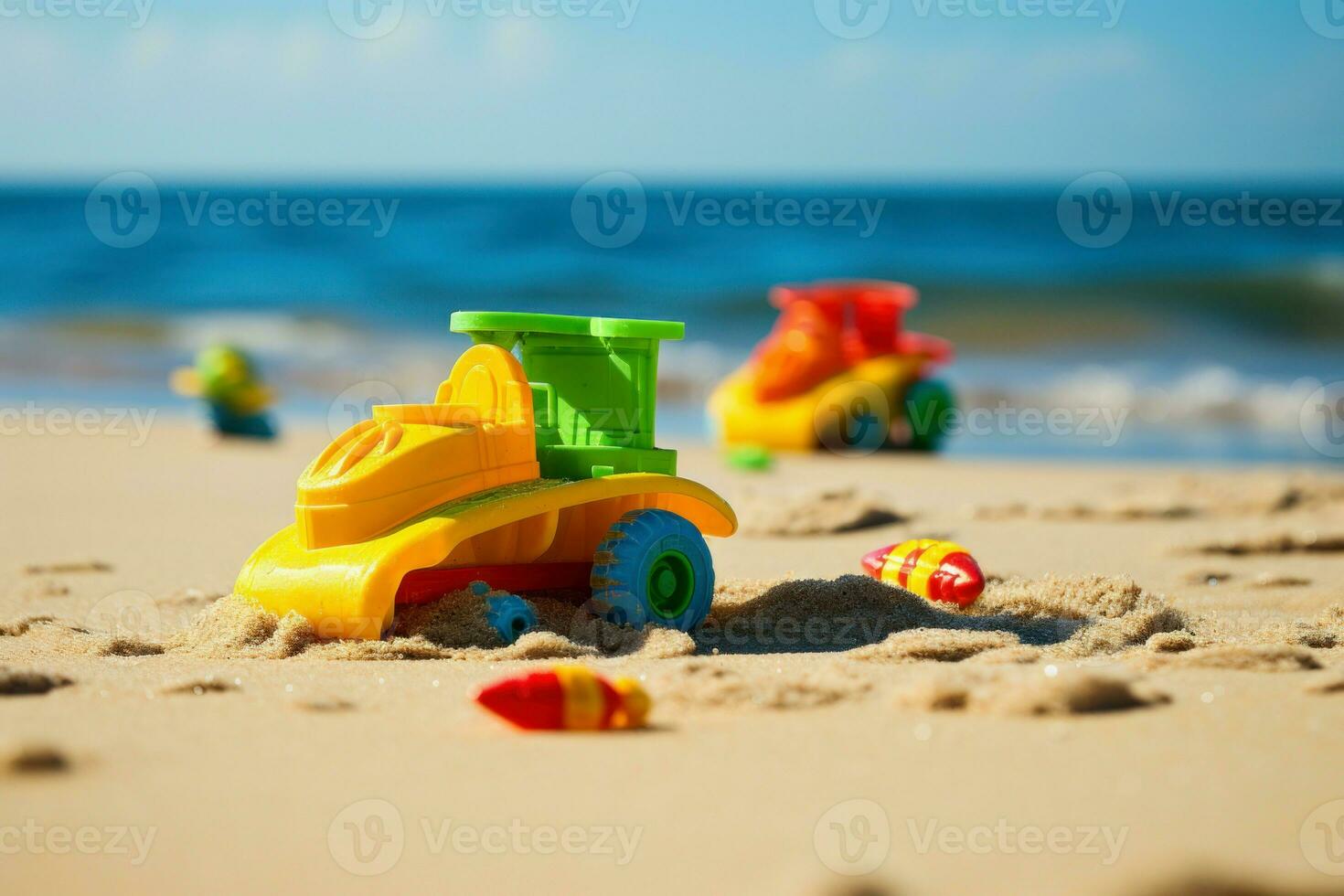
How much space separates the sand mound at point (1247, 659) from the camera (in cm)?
339

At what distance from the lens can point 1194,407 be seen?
13117 millimetres

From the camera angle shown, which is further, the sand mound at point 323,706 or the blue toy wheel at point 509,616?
the blue toy wheel at point 509,616

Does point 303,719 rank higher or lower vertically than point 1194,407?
lower

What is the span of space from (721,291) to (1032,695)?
19.9 meters

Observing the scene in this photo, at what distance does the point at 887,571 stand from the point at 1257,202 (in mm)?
33851

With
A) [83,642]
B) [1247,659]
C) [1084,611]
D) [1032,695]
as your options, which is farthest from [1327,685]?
[83,642]

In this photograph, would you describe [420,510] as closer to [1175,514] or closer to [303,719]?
[303,719]

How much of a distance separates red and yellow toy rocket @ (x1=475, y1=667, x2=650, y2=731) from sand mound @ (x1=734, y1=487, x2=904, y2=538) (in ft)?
10.9

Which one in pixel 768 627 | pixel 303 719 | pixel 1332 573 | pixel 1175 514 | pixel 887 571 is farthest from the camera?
pixel 1175 514

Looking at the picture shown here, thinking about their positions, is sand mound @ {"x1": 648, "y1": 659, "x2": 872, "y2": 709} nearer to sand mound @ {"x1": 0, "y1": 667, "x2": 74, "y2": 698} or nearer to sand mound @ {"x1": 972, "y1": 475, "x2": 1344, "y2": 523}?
sand mound @ {"x1": 0, "y1": 667, "x2": 74, "y2": 698}

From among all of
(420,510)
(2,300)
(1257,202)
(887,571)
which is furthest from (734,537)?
(1257,202)

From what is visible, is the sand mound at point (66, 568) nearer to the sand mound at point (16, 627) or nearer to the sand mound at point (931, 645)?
the sand mound at point (16, 627)

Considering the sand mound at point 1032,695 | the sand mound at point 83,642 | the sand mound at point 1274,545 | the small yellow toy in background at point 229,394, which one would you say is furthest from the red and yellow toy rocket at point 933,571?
the small yellow toy in background at point 229,394

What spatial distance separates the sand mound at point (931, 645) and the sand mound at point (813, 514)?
7.84 feet
